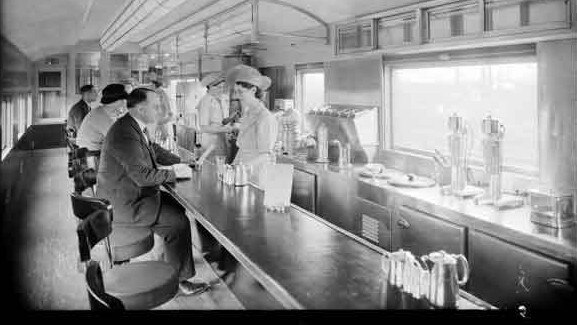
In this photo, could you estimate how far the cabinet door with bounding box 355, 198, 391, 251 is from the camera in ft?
11.2

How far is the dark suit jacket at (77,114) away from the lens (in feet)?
17.6

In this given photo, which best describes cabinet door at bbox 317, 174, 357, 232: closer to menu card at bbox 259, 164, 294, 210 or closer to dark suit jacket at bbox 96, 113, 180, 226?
menu card at bbox 259, 164, 294, 210

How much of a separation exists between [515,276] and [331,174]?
6.64 ft

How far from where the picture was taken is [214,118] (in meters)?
6.77

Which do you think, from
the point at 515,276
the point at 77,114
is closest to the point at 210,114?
the point at 77,114

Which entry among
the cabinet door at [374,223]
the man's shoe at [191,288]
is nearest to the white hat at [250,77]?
the cabinet door at [374,223]

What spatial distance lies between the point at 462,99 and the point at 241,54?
12.4ft

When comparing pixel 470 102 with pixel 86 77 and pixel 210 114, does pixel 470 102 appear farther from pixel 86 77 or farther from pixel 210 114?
pixel 86 77

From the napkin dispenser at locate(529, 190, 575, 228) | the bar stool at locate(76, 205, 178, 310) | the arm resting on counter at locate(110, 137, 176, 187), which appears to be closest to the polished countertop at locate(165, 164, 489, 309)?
the arm resting on counter at locate(110, 137, 176, 187)

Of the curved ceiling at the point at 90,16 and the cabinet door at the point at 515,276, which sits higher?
the curved ceiling at the point at 90,16

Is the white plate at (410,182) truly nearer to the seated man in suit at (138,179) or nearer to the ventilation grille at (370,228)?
the ventilation grille at (370,228)

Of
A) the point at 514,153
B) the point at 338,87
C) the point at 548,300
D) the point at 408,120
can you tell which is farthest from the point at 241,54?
the point at 548,300

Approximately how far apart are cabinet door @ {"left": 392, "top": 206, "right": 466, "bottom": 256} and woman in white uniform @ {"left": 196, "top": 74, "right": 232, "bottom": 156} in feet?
11.7

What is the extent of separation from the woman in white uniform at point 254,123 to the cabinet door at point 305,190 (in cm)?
50
